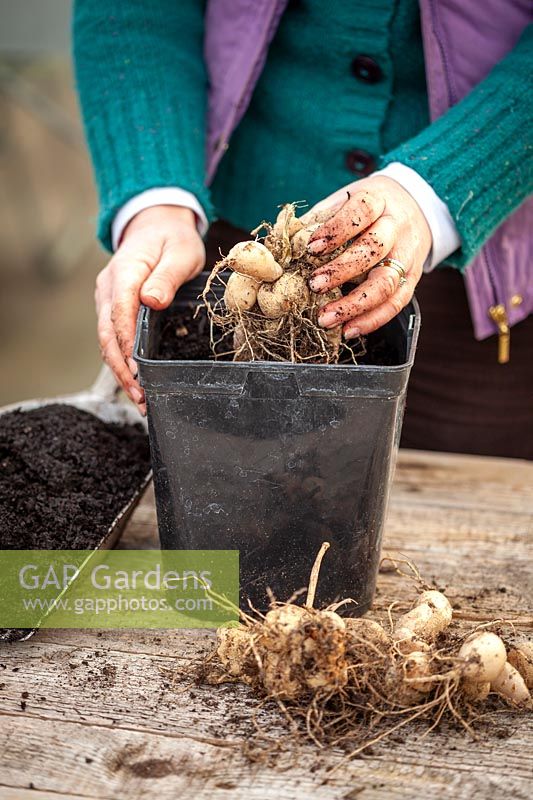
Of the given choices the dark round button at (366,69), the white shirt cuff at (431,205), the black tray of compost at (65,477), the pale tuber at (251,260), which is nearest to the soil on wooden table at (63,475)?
the black tray of compost at (65,477)

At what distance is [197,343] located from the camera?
1178 mm

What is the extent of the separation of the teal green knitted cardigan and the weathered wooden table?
63 centimetres

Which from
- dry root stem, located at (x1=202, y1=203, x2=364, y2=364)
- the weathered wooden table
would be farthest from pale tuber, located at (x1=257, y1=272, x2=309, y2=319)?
the weathered wooden table

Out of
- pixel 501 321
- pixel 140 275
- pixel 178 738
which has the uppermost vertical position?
pixel 140 275

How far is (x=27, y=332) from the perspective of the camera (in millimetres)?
4219

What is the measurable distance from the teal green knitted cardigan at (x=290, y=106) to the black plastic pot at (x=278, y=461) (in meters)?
0.33

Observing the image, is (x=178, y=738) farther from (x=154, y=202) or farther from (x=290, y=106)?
(x=290, y=106)

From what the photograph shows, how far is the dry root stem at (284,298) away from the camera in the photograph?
0.98 metres

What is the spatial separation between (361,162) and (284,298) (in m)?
0.44

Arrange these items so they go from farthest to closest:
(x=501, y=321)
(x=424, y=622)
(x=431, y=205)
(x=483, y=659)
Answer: (x=501, y=321)
(x=431, y=205)
(x=424, y=622)
(x=483, y=659)

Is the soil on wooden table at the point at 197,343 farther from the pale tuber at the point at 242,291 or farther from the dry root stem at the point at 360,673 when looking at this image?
the dry root stem at the point at 360,673

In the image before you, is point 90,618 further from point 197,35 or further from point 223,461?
point 197,35

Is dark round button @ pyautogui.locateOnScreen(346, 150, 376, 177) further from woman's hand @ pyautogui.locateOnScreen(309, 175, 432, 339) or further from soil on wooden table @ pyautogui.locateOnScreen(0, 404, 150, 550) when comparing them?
soil on wooden table @ pyautogui.locateOnScreen(0, 404, 150, 550)

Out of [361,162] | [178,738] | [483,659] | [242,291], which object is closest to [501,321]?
[361,162]
